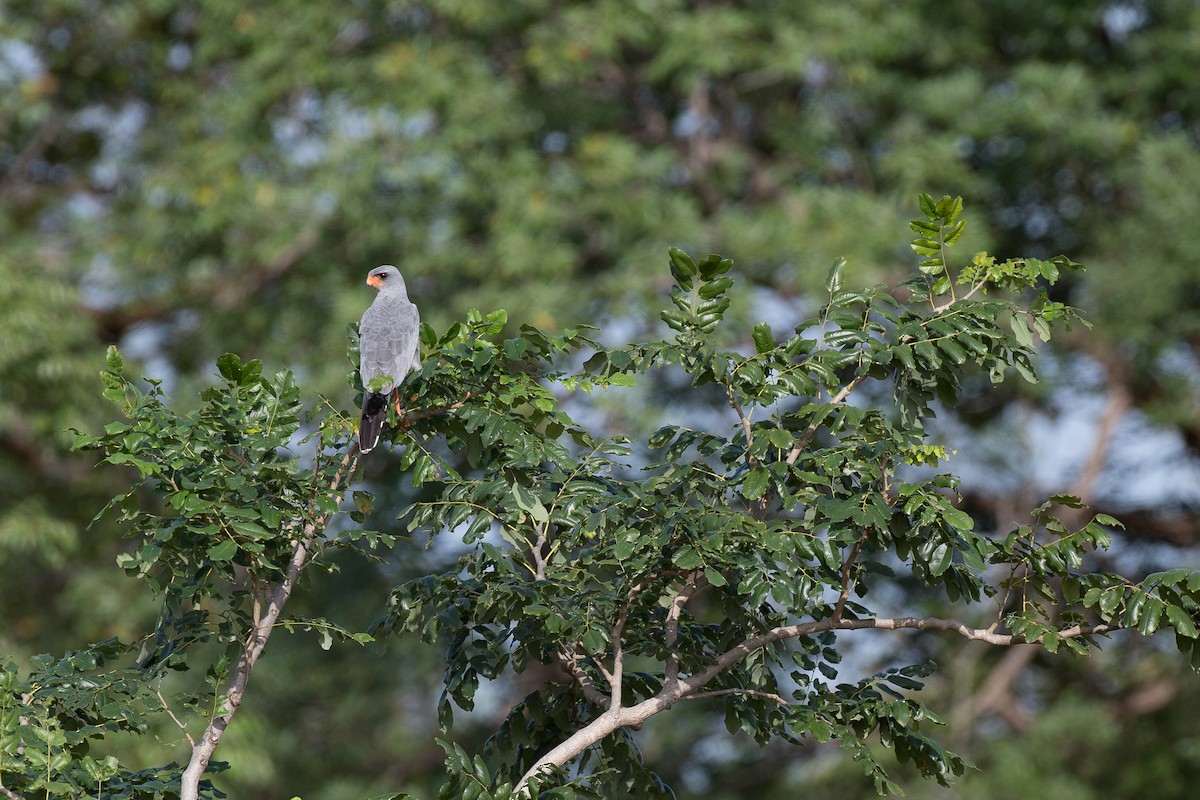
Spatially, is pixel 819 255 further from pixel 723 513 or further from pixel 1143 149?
pixel 723 513

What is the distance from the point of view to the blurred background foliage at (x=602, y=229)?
9.28m

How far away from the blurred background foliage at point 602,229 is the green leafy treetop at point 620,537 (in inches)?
198

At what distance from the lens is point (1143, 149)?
9547mm

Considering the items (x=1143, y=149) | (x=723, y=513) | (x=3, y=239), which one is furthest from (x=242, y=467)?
(x=3, y=239)

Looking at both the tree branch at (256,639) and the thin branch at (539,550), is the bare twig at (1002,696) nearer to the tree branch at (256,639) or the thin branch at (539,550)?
the thin branch at (539,550)

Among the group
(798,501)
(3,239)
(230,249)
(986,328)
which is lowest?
(3,239)

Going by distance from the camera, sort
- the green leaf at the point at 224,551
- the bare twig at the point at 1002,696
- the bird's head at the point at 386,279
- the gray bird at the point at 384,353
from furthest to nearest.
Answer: the bare twig at the point at 1002,696 < the bird's head at the point at 386,279 < the gray bird at the point at 384,353 < the green leaf at the point at 224,551

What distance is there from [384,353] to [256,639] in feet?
2.96

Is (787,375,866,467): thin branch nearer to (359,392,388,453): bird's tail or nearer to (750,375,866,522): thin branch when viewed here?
(750,375,866,522): thin branch

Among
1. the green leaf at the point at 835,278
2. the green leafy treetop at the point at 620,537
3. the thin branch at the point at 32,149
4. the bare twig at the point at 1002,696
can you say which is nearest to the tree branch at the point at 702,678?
the green leafy treetop at the point at 620,537

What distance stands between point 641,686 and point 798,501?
647mm

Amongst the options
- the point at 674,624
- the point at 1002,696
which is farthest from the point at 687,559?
the point at 1002,696

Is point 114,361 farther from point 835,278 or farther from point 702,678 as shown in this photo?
point 835,278

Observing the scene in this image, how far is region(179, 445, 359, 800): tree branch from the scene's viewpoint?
3.34 metres
